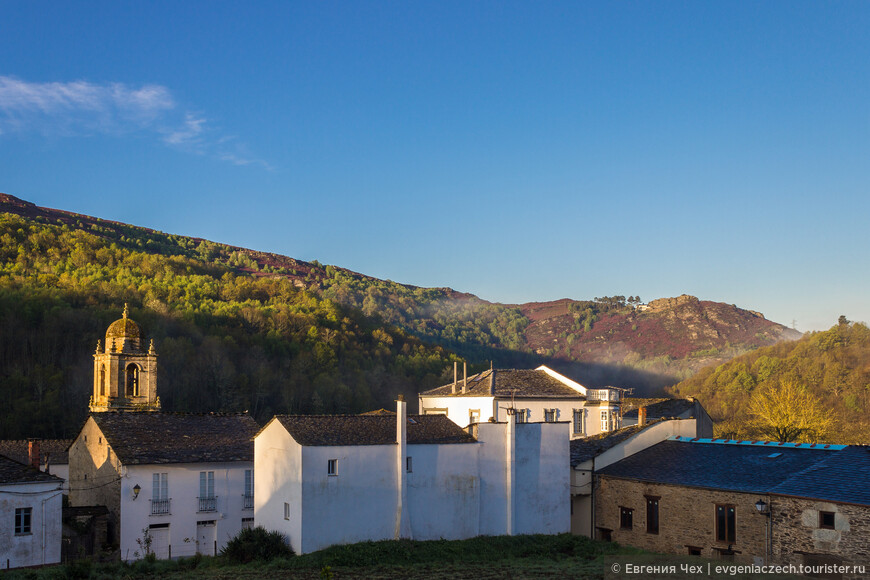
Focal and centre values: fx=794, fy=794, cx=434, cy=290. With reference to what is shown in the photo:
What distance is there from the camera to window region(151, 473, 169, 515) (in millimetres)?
32281

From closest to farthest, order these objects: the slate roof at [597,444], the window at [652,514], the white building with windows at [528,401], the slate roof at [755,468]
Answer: the slate roof at [755,468] < the window at [652,514] < the slate roof at [597,444] < the white building with windows at [528,401]

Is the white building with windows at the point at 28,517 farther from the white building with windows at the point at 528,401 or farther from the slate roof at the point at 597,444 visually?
the slate roof at the point at 597,444

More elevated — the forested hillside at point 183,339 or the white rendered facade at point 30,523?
the forested hillside at point 183,339

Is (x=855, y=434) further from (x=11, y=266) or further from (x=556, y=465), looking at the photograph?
(x=11, y=266)

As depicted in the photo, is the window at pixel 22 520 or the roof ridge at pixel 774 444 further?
the roof ridge at pixel 774 444

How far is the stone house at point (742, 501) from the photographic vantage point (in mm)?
23516

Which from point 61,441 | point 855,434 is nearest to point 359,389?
point 61,441

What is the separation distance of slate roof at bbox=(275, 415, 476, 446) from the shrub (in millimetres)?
3584

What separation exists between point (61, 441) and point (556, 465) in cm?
3124

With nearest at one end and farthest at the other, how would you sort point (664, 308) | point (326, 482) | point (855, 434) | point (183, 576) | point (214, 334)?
point (183, 576), point (326, 482), point (855, 434), point (214, 334), point (664, 308)

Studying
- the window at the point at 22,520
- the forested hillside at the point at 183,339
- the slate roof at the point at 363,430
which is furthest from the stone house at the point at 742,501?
the forested hillside at the point at 183,339

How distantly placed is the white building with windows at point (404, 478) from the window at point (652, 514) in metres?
3.61

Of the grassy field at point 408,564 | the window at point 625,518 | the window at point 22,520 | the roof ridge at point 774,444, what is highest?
the roof ridge at point 774,444

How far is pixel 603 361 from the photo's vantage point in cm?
16100
